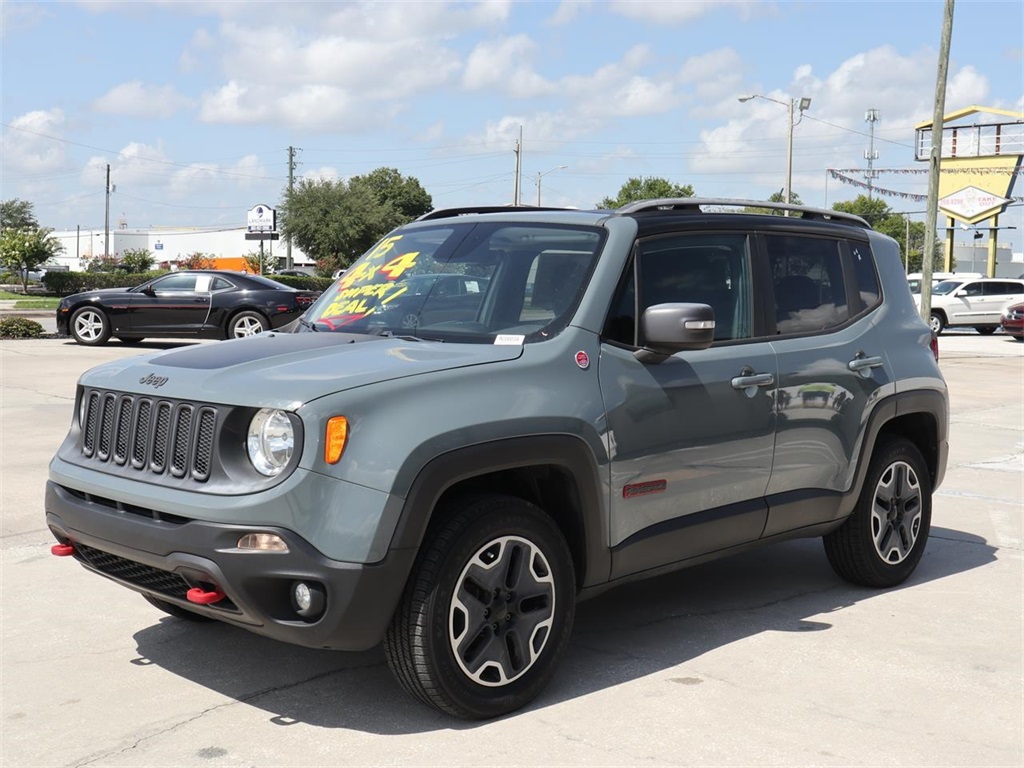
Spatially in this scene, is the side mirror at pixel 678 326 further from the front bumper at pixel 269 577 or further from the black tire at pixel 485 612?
the front bumper at pixel 269 577

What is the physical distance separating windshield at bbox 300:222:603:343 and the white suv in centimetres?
3251

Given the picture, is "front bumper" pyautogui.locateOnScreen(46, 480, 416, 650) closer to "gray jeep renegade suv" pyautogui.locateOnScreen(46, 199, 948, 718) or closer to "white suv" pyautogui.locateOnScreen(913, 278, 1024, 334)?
"gray jeep renegade suv" pyautogui.locateOnScreen(46, 199, 948, 718)

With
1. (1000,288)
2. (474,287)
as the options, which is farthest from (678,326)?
(1000,288)

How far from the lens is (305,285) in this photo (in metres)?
46.3

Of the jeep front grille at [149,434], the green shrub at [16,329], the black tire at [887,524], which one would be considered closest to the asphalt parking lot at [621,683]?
the black tire at [887,524]

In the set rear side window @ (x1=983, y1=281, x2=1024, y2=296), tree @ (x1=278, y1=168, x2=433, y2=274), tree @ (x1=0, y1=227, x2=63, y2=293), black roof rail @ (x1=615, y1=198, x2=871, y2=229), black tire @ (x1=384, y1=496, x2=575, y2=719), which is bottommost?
black tire @ (x1=384, y1=496, x2=575, y2=719)

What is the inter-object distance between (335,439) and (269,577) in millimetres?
486

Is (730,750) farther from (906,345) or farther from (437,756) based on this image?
(906,345)

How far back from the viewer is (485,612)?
13.7ft

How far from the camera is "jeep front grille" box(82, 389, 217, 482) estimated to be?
13.3ft

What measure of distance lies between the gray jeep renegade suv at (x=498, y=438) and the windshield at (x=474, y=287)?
0.01 metres

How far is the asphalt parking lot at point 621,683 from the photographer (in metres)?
4.01

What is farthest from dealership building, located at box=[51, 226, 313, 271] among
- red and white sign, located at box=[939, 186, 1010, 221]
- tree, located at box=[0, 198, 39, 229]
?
red and white sign, located at box=[939, 186, 1010, 221]

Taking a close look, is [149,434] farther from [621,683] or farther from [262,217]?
[262,217]
